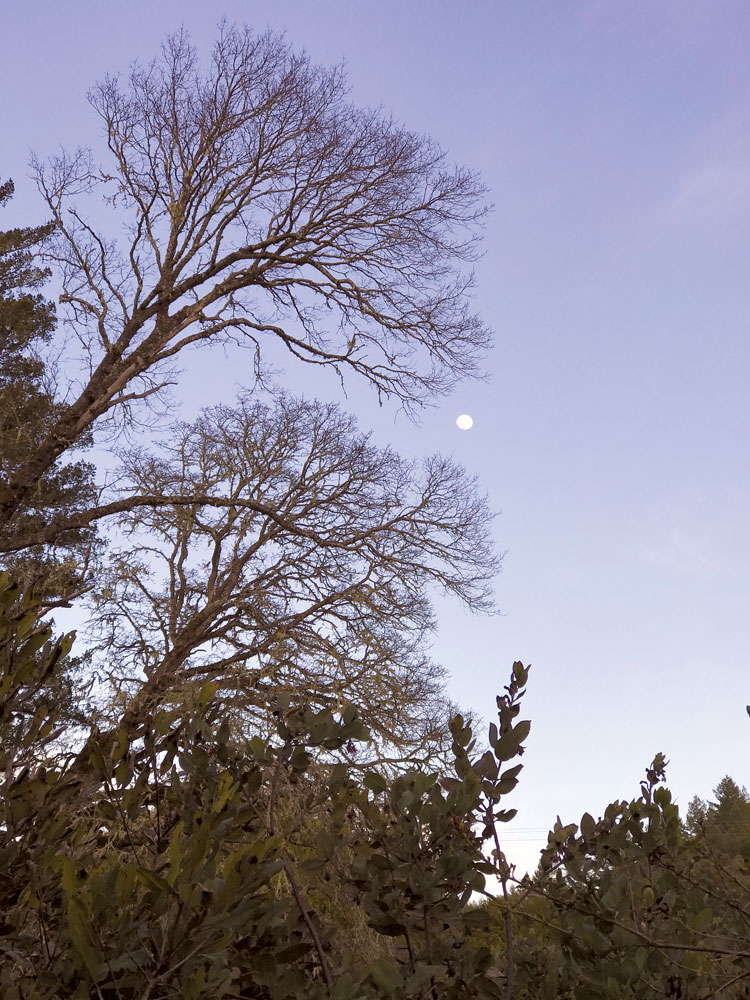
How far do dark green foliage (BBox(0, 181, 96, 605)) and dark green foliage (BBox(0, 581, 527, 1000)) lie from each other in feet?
32.2

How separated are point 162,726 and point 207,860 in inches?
28.2

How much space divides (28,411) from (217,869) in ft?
53.4

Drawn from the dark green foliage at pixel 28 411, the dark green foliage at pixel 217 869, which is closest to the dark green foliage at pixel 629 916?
the dark green foliage at pixel 217 869

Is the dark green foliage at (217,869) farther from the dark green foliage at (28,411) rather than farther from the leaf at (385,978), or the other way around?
the dark green foliage at (28,411)

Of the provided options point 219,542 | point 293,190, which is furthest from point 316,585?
point 293,190

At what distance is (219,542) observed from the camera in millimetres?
14672

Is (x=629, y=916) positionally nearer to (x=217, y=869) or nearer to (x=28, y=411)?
(x=217, y=869)

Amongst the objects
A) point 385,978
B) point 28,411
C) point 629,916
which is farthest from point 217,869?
point 28,411

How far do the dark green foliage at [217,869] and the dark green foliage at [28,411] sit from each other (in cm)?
982

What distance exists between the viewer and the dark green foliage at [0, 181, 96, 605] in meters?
12.6

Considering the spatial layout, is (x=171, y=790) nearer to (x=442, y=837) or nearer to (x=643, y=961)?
(x=442, y=837)

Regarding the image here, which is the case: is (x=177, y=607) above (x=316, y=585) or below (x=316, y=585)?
below

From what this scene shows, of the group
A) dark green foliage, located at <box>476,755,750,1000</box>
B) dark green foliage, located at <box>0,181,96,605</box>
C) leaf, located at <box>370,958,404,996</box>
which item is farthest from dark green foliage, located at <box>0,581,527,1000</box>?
dark green foliage, located at <box>0,181,96,605</box>

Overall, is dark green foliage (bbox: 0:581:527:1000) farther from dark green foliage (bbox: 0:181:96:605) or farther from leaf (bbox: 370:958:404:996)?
dark green foliage (bbox: 0:181:96:605)
